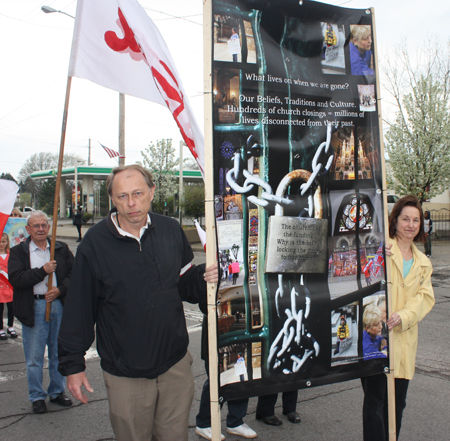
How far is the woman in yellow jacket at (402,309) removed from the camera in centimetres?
287

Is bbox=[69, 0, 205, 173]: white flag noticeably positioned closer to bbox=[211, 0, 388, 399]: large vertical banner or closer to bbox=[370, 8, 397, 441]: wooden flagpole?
bbox=[211, 0, 388, 399]: large vertical banner

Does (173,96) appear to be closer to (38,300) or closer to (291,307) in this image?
(291,307)

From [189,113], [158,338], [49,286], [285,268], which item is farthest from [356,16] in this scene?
[49,286]

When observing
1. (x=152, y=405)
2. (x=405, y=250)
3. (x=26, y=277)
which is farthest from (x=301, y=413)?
(x=26, y=277)

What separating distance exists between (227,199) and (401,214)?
59.5 inches

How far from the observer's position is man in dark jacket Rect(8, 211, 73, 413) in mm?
3996

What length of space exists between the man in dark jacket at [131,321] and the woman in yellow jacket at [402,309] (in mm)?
1250

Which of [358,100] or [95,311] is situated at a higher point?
[358,100]

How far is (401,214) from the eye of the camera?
3.18 metres

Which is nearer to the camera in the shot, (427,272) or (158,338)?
(158,338)

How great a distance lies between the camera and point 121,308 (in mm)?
2336

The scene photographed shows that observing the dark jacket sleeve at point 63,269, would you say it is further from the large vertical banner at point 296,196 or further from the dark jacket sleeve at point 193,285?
the large vertical banner at point 296,196

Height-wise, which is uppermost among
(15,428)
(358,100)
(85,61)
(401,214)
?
(85,61)

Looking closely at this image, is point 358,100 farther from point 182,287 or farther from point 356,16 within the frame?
point 182,287
